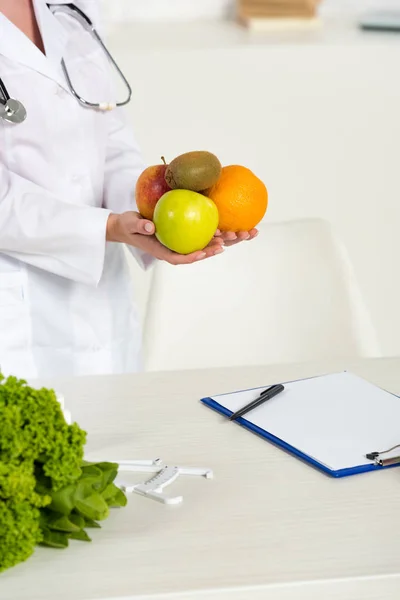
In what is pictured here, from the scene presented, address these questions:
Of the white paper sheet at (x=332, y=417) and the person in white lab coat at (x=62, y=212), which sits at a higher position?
the person in white lab coat at (x=62, y=212)

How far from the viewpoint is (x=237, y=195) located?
124 cm

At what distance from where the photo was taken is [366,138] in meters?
2.50

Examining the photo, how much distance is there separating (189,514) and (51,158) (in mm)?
762

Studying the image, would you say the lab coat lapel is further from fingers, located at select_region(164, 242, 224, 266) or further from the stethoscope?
fingers, located at select_region(164, 242, 224, 266)

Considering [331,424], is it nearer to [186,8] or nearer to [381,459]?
[381,459]

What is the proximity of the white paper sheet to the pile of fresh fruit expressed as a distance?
0.21 m

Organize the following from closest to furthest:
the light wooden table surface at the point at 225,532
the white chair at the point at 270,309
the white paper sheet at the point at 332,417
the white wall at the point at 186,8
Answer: the light wooden table surface at the point at 225,532
the white paper sheet at the point at 332,417
the white chair at the point at 270,309
the white wall at the point at 186,8

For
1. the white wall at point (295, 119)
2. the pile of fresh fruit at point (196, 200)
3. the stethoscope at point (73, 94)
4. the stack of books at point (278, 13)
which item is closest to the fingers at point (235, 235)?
the pile of fresh fruit at point (196, 200)

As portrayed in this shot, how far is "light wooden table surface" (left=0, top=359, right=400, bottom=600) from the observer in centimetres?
83

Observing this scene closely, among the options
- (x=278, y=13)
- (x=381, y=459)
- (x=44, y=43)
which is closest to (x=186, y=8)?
(x=278, y=13)

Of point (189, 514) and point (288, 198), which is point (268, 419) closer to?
point (189, 514)

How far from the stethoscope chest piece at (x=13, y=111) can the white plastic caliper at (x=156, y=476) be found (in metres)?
0.61

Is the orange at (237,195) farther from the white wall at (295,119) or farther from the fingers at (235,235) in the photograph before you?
the white wall at (295,119)

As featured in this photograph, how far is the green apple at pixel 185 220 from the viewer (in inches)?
46.9
